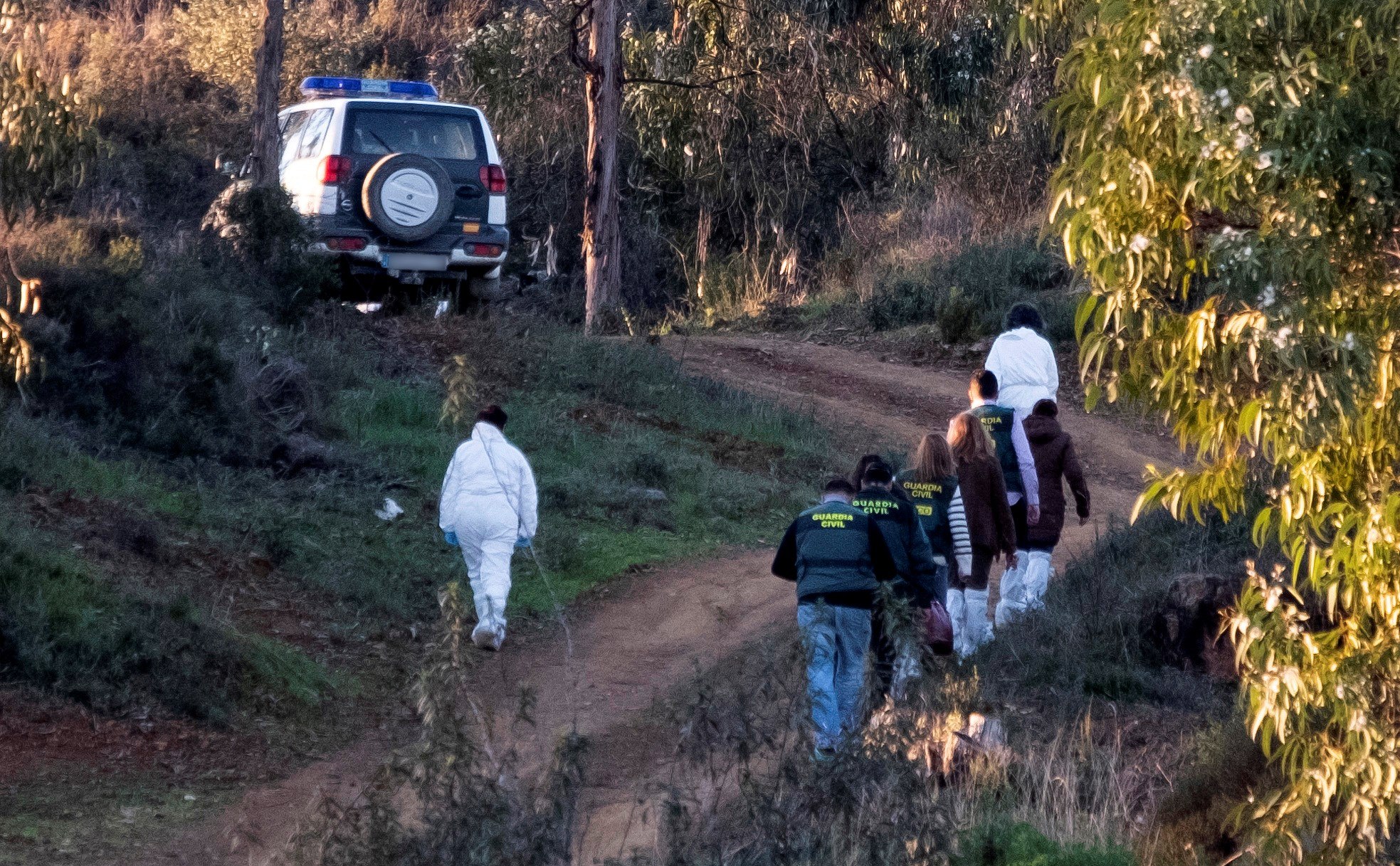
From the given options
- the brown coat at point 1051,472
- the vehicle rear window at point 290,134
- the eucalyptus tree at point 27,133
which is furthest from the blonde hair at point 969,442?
the vehicle rear window at point 290,134

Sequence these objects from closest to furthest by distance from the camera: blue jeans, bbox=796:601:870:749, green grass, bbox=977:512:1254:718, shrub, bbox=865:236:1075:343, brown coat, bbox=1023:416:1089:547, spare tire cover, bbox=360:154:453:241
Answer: blue jeans, bbox=796:601:870:749 < green grass, bbox=977:512:1254:718 < brown coat, bbox=1023:416:1089:547 < spare tire cover, bbox=360:154:453:241 < shrub, bbox=865:236:1075:343

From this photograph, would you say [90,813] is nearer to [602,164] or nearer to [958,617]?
[958,617]

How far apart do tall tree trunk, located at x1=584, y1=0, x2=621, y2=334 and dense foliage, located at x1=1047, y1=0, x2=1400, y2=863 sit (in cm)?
1516

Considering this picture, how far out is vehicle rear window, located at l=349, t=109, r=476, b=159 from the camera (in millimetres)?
16234

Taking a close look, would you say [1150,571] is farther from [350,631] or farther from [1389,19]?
[1389,19]

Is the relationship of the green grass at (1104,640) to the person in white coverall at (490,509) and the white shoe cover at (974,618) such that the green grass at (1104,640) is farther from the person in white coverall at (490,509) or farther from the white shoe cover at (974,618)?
the person in white coverall at (490,509)

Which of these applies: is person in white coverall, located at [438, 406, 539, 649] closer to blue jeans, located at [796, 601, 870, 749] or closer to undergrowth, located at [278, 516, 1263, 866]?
undergrowth, located at [278, 516, 1263, 866]

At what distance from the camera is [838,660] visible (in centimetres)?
723

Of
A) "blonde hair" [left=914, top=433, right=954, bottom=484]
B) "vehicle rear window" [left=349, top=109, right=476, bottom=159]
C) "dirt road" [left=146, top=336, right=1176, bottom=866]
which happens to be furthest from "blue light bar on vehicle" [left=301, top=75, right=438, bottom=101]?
"blonde hair" [left=914, top=433, right=954, bottom=484]

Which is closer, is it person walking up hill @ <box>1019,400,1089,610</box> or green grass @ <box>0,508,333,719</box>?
green grass @ <box>0,508,333,719</box>

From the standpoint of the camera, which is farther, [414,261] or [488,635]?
[414,261]

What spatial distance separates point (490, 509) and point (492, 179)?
27.6 feet

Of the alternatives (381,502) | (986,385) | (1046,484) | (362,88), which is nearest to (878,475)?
(986,385)

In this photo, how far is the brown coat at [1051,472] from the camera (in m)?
9.19
